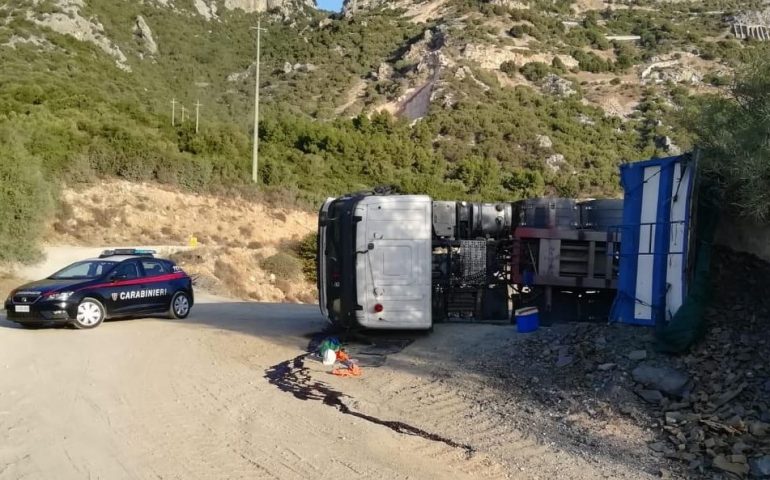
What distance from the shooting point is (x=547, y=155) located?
59.8 m

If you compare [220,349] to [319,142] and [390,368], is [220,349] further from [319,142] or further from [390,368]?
[319,142]

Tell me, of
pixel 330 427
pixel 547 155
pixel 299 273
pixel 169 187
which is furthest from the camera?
pixel 547 155

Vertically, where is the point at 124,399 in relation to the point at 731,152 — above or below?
below

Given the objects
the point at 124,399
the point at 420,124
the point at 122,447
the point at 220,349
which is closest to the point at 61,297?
the point at 220,349

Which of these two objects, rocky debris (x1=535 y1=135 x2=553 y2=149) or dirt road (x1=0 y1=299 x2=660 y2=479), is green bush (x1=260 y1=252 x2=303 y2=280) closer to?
dirt road (x1=0 y1=299 x2=660 y2=479)

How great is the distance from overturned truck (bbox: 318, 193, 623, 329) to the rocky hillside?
20.3 metres

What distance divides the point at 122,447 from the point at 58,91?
50.5 meters

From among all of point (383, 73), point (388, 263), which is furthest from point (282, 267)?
point (383, 73)

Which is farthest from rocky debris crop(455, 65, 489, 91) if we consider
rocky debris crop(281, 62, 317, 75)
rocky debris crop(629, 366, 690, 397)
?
rocky debris crop(629, 366, 690, 397)

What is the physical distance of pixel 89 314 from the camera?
13.4 m

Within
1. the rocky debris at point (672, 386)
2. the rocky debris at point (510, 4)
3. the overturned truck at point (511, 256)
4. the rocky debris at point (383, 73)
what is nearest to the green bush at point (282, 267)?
the overturned truck at point (511, 256)

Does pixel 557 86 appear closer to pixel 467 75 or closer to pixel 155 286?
pixel 467 75

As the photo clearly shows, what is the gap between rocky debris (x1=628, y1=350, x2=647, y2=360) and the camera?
775 cm

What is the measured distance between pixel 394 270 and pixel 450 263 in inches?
59.7
